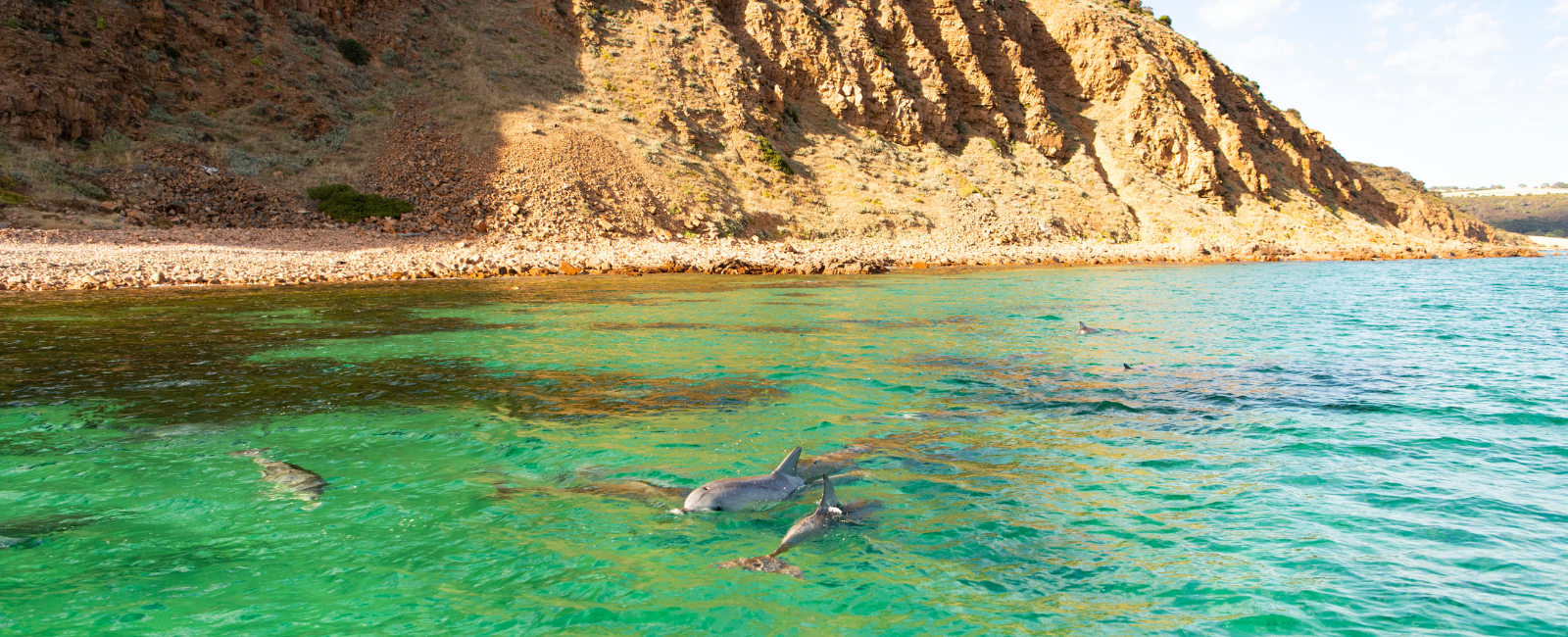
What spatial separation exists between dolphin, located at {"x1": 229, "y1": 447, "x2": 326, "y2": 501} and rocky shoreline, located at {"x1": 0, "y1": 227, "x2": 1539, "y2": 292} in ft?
52.1

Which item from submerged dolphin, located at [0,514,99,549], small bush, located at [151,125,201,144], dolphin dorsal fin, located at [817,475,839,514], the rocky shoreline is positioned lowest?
submerged dolphin, located at [0,514,99,549]

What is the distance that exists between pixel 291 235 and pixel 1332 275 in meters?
36.2

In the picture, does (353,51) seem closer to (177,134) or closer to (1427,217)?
(177,134)

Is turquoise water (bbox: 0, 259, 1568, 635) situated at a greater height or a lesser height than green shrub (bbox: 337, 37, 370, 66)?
lesser

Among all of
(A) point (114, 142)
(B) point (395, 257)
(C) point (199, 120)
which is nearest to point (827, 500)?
(B) point (395, 257)

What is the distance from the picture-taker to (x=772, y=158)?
37.2 meters

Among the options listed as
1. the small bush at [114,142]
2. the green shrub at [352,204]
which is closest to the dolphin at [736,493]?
the green shrub at [352,204]

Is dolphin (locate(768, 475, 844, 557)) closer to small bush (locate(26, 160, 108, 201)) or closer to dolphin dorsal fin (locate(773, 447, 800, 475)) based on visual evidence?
dolphin dorsal fin (locate(773, 447, 800, 475))

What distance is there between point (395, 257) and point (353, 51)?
1664 cm

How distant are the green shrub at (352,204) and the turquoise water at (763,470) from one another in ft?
45.6

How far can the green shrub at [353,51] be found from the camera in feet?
114

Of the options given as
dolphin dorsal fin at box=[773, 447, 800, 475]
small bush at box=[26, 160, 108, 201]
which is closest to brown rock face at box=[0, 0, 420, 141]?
small bush at box=[26, 160, 108, 201]

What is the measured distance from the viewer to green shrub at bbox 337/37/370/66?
1372 inches

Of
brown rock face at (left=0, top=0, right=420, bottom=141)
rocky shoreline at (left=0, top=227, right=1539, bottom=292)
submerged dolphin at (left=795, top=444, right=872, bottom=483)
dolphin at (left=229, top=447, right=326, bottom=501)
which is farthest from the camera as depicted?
brown rock face at (left=0, top=0, right=420, bottom=141)
